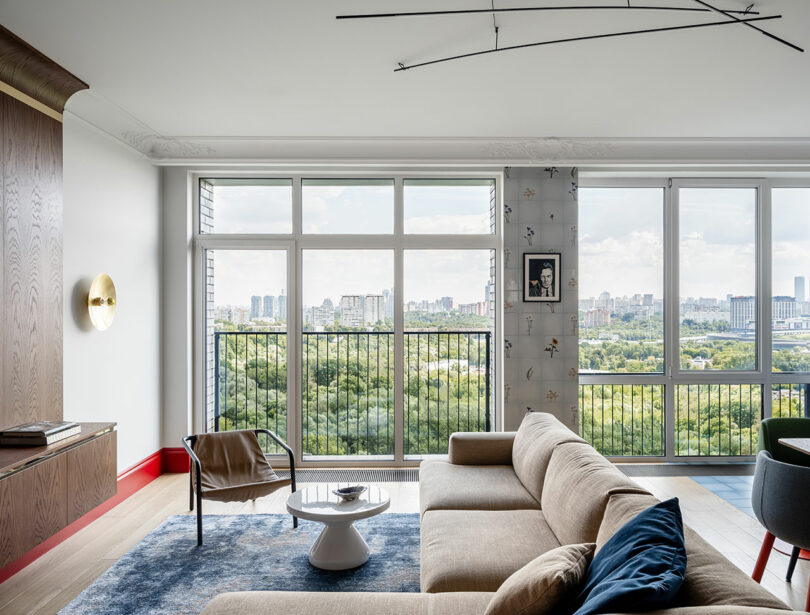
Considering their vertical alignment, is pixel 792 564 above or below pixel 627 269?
below

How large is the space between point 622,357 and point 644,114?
2.12m

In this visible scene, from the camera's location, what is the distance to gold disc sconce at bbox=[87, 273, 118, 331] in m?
3.48

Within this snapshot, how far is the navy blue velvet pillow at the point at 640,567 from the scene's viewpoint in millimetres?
1207

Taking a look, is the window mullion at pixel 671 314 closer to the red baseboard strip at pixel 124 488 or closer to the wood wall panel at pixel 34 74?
the red baseboard strip at pixel 124 488

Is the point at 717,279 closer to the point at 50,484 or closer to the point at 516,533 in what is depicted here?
the point at 516,533

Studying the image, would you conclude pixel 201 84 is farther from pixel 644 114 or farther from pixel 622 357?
pixel 622 357

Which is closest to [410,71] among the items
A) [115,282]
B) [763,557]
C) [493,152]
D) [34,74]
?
[493,152]

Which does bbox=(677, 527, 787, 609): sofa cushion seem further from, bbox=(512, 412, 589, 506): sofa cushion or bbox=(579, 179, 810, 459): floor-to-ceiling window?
bbox=(579, 179, 810, 459): floor-to-ceiling window

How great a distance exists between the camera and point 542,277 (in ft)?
14.9

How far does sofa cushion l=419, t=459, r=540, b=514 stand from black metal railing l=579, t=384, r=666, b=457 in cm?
181

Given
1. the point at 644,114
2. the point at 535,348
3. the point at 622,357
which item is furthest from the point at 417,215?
the point at 622,357

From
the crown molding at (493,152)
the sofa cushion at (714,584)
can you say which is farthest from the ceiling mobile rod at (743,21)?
the sofa cushion at (714,584)

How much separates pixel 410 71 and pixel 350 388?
2726mm

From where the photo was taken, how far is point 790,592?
2.58 metres
